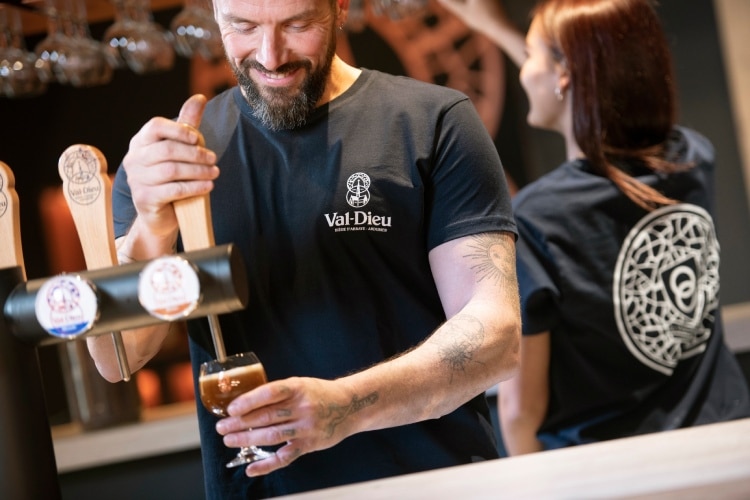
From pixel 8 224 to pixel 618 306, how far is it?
4.38 feet

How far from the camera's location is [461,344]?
A: 4.60ft

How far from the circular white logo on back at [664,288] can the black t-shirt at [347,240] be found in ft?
2.03

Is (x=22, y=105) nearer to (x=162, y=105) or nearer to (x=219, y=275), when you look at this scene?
(x=162, y=105)

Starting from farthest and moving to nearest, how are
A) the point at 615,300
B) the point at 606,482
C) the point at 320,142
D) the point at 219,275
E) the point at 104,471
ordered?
the point at 104,471 < the point at 615,300 < the point at 320,142 < the point at 219,275 < the point at 606,482

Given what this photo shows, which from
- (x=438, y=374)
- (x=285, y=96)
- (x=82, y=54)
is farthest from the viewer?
(x=82, y=54)

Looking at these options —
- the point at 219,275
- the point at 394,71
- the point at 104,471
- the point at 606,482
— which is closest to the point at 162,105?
the point at 394,71

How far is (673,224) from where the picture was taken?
2.09m

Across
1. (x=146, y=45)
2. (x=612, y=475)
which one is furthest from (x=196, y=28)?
(x=612, y=475)

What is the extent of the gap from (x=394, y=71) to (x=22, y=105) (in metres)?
1.63

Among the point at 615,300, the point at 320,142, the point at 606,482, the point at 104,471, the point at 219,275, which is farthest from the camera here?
the point at 104,471

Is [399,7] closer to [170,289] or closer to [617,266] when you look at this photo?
[617,266]

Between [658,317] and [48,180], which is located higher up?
[48,180]

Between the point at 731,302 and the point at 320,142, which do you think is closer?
the point at 320,142

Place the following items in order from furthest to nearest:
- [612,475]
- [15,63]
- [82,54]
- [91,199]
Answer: [82,54] < [15,63] < [91,199] < [612,475]
